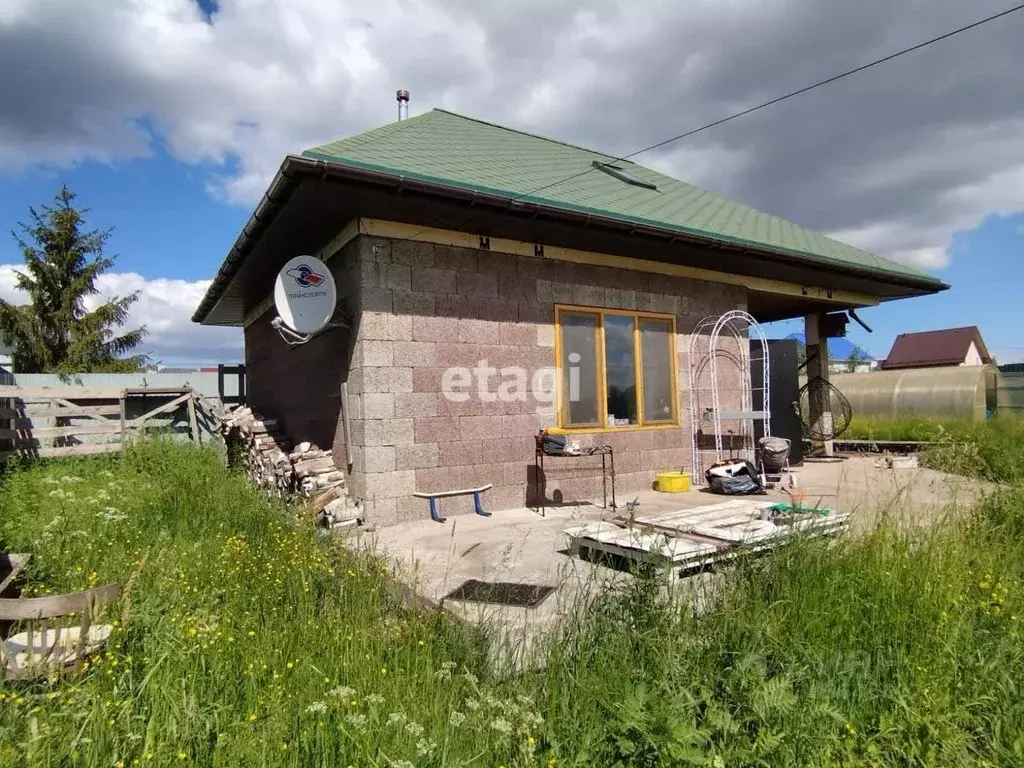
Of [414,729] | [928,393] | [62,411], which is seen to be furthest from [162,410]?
[928,393]

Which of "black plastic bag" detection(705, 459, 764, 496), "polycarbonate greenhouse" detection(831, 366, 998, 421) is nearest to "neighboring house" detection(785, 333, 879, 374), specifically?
"polycarbonate greenhouse" detection(831, 366, 998, 421)

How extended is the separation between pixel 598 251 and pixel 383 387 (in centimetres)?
322

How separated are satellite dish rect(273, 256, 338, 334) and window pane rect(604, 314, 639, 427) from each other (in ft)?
11.1

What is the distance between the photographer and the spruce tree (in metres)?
18.9

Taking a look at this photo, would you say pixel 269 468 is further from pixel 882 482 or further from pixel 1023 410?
pixel 1023 410

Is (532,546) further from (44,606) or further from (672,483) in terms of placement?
(44,606)

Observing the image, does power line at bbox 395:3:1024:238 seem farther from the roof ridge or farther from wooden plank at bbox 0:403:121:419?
wooden plank at bbox 0:403:121:419

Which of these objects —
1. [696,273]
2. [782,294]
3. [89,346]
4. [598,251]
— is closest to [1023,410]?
[782,294]

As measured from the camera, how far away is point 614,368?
7453 mm

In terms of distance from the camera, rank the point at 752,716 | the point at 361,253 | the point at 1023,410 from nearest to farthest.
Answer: the point at 752,716 → the point at 361,253 → the point at 1023,410

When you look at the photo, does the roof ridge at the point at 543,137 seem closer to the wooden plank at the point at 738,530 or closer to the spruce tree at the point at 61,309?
the wooden plank at the point at 738,530

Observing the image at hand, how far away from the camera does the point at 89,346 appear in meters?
19.7

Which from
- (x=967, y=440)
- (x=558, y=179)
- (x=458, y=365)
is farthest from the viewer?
(x=967, y=440)

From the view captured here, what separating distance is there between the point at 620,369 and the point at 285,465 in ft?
13.8
